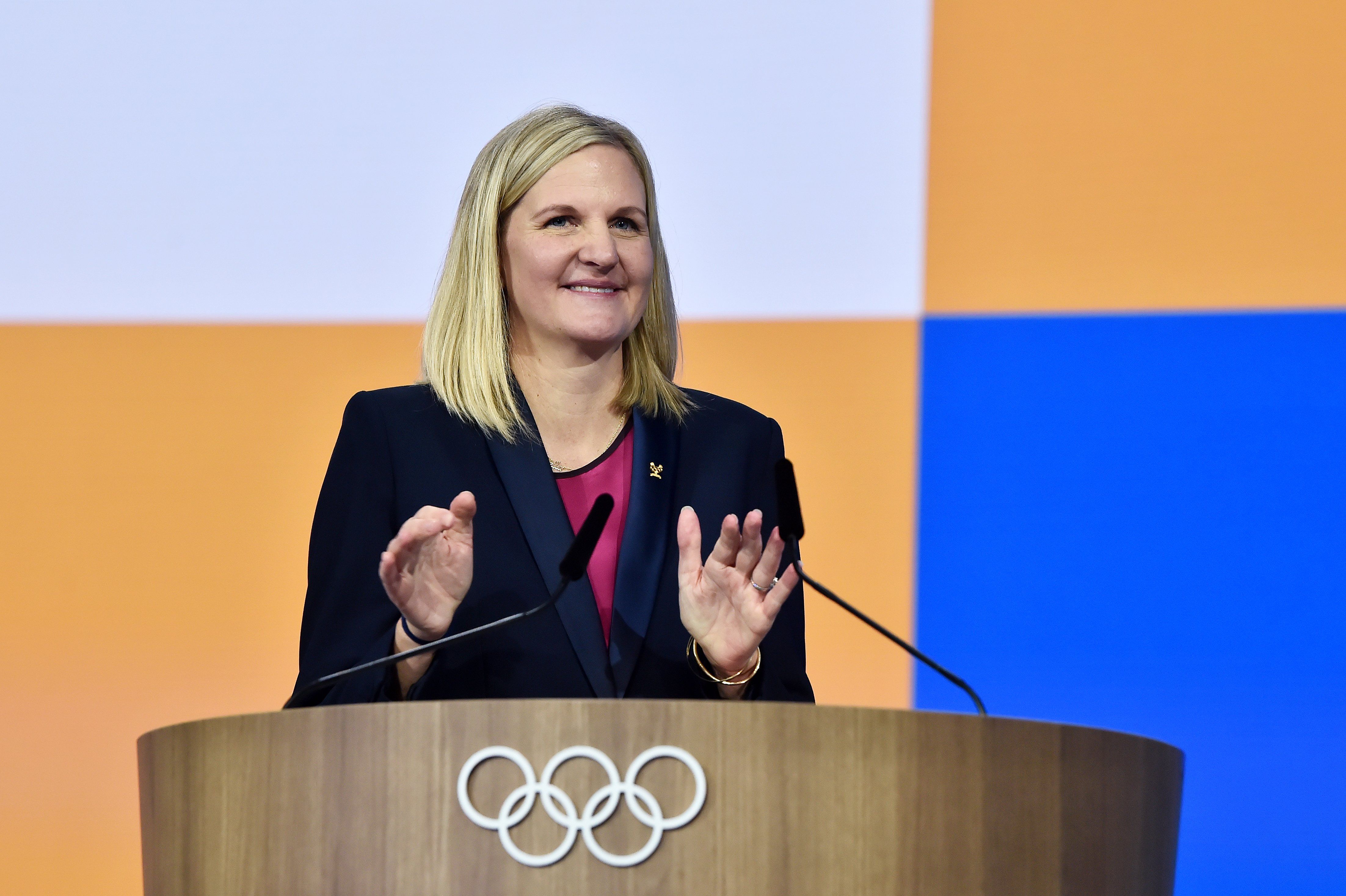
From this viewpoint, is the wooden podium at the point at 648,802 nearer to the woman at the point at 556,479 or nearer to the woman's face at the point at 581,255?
the woman at the point at 556,479

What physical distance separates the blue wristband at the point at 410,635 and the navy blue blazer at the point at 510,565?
48 millimetres

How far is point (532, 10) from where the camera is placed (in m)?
2.85

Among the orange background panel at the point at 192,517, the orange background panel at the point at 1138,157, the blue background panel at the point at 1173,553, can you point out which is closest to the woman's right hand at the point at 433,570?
the orange background panel at the point at 192,517

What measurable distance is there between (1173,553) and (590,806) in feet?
5.95

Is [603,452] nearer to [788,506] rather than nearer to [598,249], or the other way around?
[598,249]

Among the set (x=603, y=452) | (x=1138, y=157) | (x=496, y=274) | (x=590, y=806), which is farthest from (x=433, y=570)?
(x=1138, y=157)

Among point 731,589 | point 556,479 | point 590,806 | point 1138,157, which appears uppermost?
point 1138,157

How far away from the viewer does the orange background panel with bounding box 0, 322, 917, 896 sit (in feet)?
8.89

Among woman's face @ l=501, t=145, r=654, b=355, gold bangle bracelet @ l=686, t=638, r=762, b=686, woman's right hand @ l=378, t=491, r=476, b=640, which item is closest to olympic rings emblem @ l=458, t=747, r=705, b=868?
woman's right hand @ l=378, t=491, r=476, b=640

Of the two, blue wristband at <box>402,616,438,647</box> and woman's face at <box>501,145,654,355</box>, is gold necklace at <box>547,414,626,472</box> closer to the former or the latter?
woman's face at <box>501,145,654,355</box>

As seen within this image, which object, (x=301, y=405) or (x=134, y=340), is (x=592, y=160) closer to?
(x=301, y=405)

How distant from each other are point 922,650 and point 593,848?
1.65 metres

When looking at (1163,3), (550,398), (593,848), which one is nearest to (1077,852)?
(593,848)

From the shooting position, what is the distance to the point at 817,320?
2.80 meters
